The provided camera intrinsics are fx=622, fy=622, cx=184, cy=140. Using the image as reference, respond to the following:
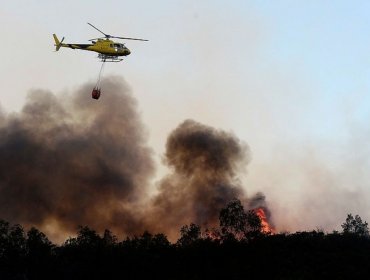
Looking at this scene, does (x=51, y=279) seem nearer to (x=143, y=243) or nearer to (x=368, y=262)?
(x=143, y=243)

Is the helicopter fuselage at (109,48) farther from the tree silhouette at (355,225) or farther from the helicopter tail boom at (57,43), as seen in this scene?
the tree silhouette at (355,225)

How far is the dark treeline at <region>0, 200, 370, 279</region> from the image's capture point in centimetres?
12962

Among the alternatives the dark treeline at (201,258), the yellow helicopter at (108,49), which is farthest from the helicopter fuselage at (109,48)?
the dark treeline at (201,258)

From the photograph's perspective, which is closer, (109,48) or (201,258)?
(109,48)

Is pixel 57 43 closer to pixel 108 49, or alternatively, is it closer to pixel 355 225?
pixel 108 49

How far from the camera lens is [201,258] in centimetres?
14312

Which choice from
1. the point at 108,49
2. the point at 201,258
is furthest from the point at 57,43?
the point at 201,258

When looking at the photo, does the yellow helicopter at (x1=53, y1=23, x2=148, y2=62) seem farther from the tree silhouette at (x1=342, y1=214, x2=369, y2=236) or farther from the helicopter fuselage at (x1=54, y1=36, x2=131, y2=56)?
the tree silhouette at (x1=342, y1=214, x2=369, y2=236)

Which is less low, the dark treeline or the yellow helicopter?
the yellow helicopter

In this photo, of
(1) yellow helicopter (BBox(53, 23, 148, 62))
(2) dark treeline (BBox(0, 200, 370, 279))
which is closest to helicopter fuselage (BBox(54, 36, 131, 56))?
(1) yellow helicopter (BBox(53, 23, 148, 62))

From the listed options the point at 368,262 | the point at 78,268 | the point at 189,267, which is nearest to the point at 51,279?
the point at 78,268

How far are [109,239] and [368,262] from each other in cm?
8481

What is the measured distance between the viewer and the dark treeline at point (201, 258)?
5103 inches

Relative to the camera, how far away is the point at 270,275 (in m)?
128
